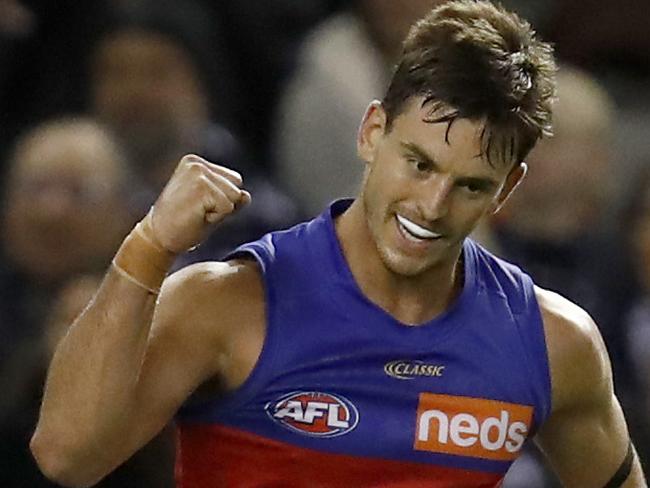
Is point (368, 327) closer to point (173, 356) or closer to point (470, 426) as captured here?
point (470, 426)

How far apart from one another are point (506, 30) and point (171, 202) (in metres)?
0.68

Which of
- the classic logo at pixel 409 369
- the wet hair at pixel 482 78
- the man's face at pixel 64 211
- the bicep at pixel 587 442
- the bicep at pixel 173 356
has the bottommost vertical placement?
the man's face at pixel 64 211

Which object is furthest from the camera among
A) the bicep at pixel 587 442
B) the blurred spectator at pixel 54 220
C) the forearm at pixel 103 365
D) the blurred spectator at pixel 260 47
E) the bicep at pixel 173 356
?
the blurred spectator at pixel 260 47

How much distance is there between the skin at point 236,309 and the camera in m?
3.09

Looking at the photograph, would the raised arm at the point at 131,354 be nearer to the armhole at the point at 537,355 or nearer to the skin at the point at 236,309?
the skin at the point at 236,309

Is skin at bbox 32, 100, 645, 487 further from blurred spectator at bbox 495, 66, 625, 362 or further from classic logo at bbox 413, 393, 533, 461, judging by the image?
blurred spectator at bbox 495, 66, 625, 362

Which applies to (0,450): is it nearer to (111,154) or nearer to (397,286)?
(111,154)

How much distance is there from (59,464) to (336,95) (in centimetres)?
255

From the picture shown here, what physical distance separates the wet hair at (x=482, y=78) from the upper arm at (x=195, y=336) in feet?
1.26

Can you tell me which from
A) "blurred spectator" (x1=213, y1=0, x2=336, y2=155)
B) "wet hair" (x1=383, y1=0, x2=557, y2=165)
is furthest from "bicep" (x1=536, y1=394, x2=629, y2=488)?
"blurred spectator" (x1=213, y1=0, x2=336, y2=155)

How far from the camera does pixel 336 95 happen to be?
5527 millimetres

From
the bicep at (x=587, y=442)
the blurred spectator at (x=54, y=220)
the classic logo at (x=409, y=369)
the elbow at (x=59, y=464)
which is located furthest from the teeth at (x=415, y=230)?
the blurred spectator at (x=54, y=220)

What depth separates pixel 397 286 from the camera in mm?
3447

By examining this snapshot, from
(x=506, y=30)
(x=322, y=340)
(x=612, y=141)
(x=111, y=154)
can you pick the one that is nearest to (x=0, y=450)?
(x=111, y=154)
